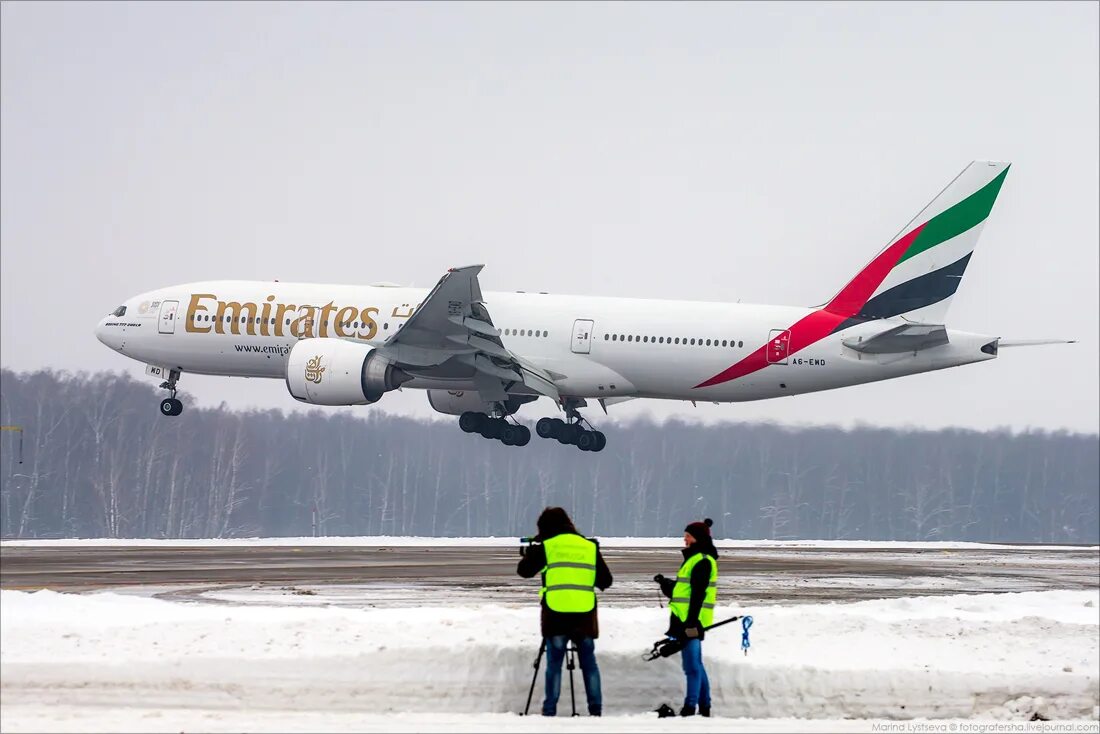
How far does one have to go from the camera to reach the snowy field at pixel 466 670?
1298 centimetres

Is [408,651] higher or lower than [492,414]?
lower

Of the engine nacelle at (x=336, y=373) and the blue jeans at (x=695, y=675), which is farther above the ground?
the engine nacelle at (x=336, y=373)

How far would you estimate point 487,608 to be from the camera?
18.4 metres

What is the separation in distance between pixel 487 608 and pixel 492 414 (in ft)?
88.1

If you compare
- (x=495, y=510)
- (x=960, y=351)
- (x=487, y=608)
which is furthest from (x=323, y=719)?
(x=495, y=510)

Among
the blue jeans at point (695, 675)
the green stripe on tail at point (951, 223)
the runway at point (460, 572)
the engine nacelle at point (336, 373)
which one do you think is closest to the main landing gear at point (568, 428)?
the engine nacelle at point (336, 373)

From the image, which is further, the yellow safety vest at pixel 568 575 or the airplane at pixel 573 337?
the airplane at pixel 573 337

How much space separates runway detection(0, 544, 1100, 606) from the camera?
21.9 meters

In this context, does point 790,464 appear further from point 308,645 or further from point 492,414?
point 308,645

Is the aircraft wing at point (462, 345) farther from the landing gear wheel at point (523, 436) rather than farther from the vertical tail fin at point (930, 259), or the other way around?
the vertical tail fin at point (930, 259)

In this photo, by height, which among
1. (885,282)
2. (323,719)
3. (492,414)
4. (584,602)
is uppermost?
(885,282)

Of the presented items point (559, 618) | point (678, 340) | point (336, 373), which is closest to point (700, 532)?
point (559, 618)

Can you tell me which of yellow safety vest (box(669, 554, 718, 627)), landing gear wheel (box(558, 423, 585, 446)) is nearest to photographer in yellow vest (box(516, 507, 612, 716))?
yellow safety vest (box(669, 554, 718, 627))

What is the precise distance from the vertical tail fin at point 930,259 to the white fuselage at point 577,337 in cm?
78
